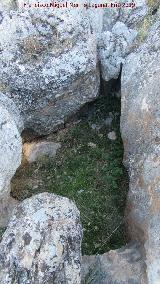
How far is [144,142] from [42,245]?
2.75 metres

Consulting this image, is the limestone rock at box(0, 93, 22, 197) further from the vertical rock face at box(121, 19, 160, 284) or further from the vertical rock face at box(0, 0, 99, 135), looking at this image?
the vertical rock face at box(121, 19, 160, 284)

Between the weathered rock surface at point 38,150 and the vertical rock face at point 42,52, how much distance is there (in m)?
0.95

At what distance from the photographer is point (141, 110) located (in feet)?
29.7

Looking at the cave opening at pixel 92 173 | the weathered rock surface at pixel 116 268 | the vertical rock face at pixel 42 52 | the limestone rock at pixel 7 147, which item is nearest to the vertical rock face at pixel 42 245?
the weathered rock surface at pixel 116 268

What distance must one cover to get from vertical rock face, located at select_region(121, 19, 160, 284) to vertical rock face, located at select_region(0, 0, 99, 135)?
2.93 feet

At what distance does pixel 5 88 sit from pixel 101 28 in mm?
2324

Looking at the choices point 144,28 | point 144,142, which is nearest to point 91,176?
point 144,142

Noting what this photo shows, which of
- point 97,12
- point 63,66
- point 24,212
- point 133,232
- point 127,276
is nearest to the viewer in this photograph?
point 24,212

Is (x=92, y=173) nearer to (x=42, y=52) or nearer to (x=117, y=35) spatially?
(x=42, y=52)

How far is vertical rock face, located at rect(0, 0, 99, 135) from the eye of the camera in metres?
9.65

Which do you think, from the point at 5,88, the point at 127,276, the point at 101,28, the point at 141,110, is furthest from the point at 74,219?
the point at 101,28

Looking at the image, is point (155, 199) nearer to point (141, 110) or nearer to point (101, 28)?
point (141, 110)

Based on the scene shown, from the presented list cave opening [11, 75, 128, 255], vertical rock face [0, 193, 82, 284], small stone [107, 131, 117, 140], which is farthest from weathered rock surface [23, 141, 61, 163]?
vertical rock face [0, 193, 82, 284]

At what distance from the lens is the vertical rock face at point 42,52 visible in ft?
31.7
